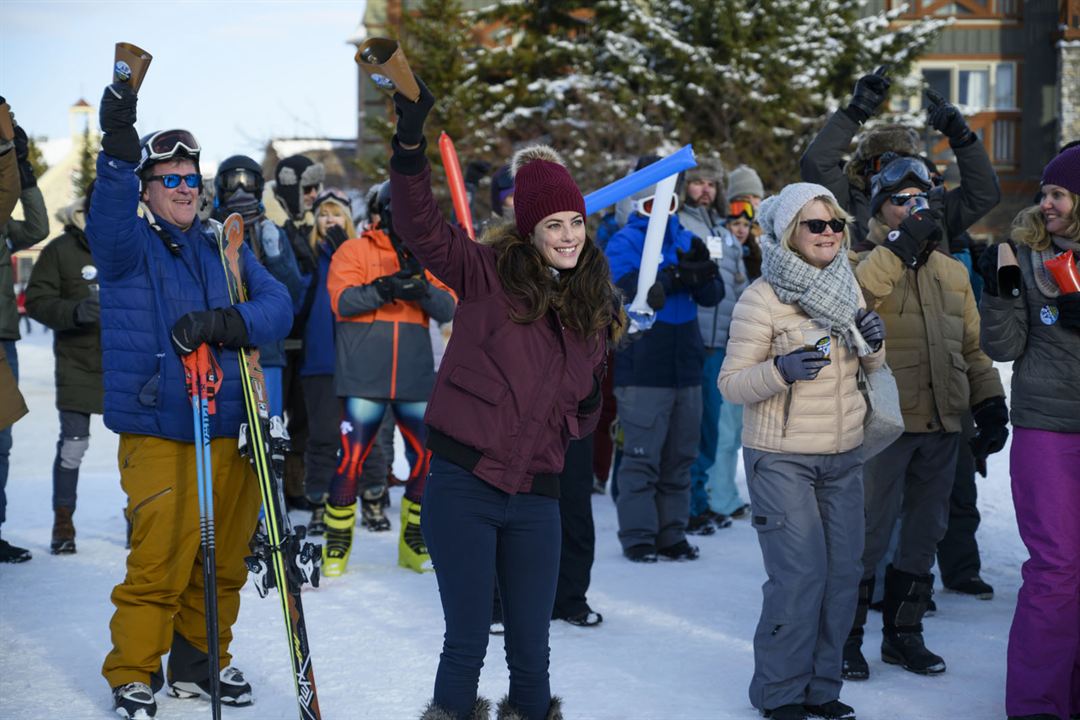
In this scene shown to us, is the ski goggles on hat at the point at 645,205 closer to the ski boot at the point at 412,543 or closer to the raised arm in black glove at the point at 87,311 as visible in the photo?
the ski boot at the point at 412,543

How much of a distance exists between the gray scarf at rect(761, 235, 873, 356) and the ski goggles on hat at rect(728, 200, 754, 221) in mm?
4398

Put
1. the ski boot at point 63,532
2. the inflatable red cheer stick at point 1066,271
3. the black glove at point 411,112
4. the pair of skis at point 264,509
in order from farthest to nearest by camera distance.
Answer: the ski boot at point 63,532, the inflatable red cheer stick at point 1066,271, the pair of skis at point 264,509, the black glove at point 411,112

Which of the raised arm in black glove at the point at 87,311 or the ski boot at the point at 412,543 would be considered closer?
the ski boot at the point at 412,543

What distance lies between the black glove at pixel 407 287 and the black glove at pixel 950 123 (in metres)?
2.92

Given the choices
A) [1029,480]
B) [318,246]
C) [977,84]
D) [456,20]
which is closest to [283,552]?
[1029,480]

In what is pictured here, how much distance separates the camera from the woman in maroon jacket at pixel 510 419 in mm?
3715

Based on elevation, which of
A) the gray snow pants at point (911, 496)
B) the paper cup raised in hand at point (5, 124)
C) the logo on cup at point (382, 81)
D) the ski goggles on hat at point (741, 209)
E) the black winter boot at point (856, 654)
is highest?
the paper cup raised in hand at point (5, 124)

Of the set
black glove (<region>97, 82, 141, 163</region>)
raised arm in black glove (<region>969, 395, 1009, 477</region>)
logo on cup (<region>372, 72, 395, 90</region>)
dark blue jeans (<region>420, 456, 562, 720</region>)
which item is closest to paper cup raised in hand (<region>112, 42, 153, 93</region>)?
black glove (<region>97, 82, 141, 163</region>)

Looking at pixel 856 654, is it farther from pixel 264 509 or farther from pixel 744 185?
pixel 744 185

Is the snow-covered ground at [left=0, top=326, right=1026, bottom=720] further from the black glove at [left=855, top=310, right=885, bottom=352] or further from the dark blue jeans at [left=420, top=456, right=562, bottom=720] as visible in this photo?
the black glove at [left=855, top=310, right=885, bottom=352]

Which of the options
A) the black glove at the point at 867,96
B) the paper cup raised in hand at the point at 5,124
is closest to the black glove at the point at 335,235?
the paper cup raised in hand at the point at 5,124

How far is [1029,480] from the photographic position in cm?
462

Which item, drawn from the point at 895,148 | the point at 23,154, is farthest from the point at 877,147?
the point at 23,154

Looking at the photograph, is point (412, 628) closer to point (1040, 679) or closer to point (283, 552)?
point (283, 552)
